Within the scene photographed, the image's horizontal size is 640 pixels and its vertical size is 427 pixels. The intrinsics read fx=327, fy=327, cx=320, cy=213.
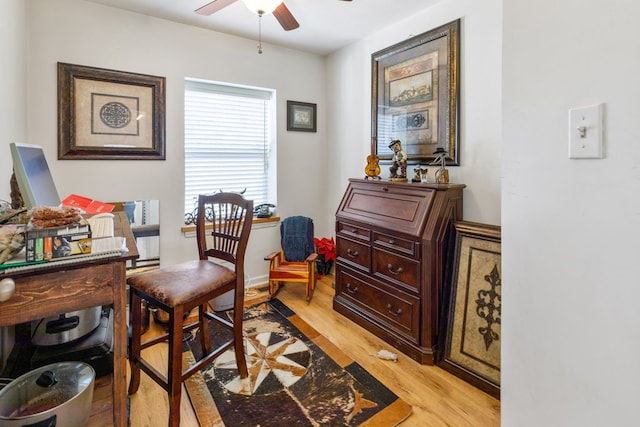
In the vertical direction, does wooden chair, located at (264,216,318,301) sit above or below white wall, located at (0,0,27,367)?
below

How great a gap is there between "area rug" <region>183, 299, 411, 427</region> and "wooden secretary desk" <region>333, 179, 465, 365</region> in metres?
0.43

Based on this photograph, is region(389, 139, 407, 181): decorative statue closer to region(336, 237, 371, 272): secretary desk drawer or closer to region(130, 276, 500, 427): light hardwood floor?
region(336, 237, 371, 272): secretary desk drawer

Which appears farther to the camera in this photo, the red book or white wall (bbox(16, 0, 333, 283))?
white wall (bbox(16, 0, 333, 283))

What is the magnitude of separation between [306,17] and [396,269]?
2245mm

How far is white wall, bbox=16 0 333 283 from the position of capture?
8.05ft

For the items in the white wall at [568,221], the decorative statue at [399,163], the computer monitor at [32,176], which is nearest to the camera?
the white wall at [568,221]

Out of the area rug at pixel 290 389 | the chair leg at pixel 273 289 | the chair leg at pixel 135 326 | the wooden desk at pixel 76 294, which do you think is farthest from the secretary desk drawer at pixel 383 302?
the wooden desk at pixel 76 294

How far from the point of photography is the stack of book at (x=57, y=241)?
950 mm

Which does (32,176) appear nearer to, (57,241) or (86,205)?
(86,205)

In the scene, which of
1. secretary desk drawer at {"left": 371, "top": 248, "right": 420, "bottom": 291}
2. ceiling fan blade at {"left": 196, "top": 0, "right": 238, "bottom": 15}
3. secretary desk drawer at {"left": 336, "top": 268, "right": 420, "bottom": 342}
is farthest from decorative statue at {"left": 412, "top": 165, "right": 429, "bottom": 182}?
ceiling fan blade at {"left": 196, "top": 0, "right": 238, "bottom": 15}

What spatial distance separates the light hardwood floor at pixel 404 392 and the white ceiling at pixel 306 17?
8.42 ft

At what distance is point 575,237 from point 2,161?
2.41 m

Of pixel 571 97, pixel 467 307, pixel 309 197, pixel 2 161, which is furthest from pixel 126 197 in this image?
pixel 571 97

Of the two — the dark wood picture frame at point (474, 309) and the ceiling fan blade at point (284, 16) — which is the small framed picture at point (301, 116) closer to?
the ceiling fan blade at point (284, 16)
